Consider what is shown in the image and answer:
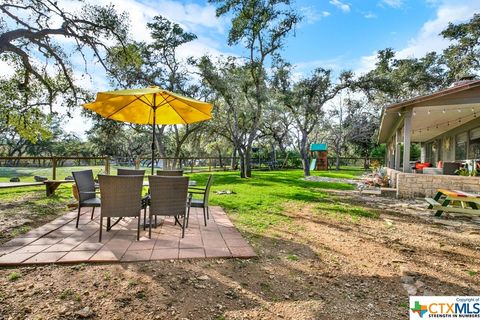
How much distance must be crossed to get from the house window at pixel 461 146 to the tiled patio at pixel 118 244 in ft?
39.7

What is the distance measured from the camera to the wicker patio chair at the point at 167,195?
339 centimetres

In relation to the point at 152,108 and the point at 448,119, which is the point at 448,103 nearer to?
the point at 448,119

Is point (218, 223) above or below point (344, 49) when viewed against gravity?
below

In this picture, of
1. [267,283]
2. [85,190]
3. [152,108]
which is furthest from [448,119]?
[85,190]

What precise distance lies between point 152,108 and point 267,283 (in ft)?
11.4

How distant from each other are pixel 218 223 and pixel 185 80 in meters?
12.7

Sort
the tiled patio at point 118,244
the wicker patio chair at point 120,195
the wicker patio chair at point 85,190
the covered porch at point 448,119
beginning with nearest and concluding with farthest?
the tiled patio at point 118,244 → the wicker patio chair at point 120,195 → the wicker patio chair at point 85,190 → the covered porch at point 448,119

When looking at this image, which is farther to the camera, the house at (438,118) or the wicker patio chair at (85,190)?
the house at (438,118)

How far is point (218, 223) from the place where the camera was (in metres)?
4.54

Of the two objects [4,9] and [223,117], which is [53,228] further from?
[223,117]

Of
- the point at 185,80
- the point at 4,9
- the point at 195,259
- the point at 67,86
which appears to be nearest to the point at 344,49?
the point at 185,80

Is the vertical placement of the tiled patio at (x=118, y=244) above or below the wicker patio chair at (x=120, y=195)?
below

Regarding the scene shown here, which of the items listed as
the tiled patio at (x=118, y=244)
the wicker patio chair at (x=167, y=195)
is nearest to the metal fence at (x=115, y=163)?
the tiled patio at (x=118, y=244)

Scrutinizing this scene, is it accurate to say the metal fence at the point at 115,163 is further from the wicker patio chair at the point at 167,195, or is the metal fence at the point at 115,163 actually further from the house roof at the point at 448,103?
the house roof at the point at 448,103
